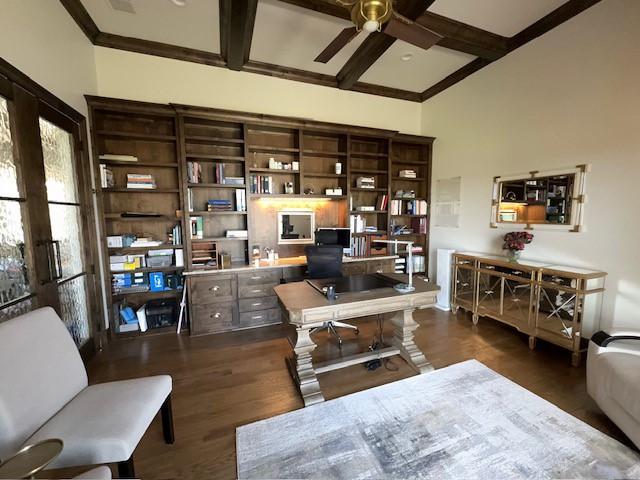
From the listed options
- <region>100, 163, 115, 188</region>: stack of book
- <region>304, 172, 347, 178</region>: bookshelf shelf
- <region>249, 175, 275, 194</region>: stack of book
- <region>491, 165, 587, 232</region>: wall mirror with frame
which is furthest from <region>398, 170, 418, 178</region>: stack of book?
<region>100, 163, 115, 188</region>: stack of book

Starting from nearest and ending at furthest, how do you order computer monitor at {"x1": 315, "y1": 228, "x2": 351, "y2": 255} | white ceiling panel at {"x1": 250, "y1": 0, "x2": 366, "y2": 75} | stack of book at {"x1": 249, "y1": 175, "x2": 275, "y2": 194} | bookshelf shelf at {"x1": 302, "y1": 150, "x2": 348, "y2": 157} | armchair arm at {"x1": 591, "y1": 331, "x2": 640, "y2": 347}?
armchair arm at {"x1": 591, "y1": 331, "x2": 640, "y2": 347} → white ceiling panel at {"x1": 250, "y1": 0, "x2": 366, "y2": 75} → stack of book at {"x1": 249, "y1": 175, "x2": 275, "y2": 194} → bookshelf shelf at {"x1": 302, "y1": 150, "x2": 348, "y2": 157} → computer monitor at {"x1": 315, "y1": 228, "x2": 351, "y2": 255}

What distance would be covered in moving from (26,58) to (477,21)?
12.7 feet

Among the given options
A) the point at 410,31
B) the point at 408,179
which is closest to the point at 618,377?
the point at 410,31

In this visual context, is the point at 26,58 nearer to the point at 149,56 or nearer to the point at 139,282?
the point at 149,56

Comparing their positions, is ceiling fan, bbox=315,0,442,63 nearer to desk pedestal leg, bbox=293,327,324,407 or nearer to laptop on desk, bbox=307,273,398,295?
laptop on desk, bbox=307,273,398,295

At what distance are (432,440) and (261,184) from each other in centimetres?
302

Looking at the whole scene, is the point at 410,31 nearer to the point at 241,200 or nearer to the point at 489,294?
the point at 241,200

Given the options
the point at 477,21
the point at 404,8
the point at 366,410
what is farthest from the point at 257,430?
the point at 477,21

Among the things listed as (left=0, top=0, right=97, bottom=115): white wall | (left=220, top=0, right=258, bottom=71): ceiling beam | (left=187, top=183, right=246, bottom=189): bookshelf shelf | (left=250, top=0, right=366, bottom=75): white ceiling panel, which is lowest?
(left=187, top=183, right=246, bottom=189): bookshelf shelf

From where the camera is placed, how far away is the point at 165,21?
2.67 m

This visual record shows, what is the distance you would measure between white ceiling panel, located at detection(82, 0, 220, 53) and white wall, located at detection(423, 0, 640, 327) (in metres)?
3.30

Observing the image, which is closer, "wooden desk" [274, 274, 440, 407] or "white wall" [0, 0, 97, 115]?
"white wall" [0, 0, 97, 115]

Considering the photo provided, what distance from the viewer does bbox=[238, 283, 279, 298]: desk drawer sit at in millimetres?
3168

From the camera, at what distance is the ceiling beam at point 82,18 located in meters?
2.37
